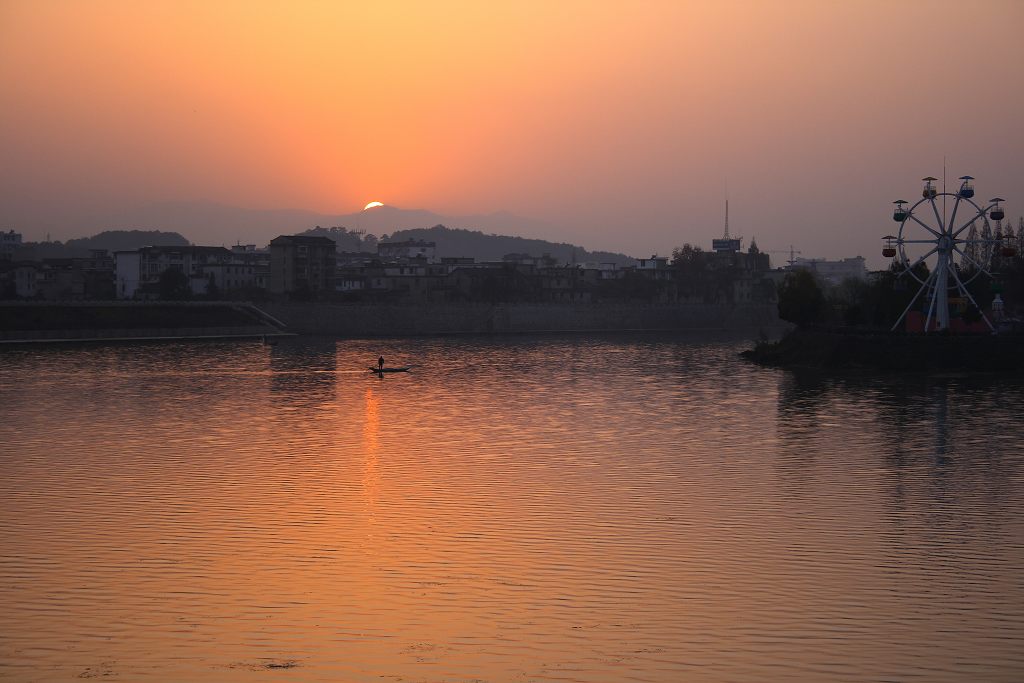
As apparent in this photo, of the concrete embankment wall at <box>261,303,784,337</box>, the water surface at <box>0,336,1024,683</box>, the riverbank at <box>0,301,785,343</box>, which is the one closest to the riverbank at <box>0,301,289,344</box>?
the riverbank at <box>0,301,785,343</box>

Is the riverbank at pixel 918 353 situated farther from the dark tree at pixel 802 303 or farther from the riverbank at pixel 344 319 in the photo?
the riverbank at pixel 344 319

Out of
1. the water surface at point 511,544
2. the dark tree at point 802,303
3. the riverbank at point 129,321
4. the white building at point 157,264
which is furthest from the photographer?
the white building at point 157,264

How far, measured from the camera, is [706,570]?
1841 centimetres

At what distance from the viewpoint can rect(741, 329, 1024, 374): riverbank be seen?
61781mm

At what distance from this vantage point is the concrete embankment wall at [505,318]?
114688 millimetres

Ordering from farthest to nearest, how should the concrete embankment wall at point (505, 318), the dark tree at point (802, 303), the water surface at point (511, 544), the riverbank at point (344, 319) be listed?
the concrete embankment wall at point (505, 318)
the riverbank at point (344, 319)
the dark tree at point (802, 303)
the water surface at point (511, 544)

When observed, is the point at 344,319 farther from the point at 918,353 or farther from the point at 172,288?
the point at 918,353

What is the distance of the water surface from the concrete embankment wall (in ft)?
229

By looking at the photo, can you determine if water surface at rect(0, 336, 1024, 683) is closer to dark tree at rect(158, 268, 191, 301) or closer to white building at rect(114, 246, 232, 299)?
dark tree at rect(158, 268, 191, 301)

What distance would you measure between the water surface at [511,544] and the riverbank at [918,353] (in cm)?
1889

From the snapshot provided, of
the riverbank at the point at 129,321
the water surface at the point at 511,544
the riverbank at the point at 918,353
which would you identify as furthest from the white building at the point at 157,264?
the water surface at the point at 511,544

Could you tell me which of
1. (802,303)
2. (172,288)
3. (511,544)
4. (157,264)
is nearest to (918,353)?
(802,303)

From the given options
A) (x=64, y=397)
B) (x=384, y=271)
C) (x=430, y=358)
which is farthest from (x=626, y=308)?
(x=64, y=397)

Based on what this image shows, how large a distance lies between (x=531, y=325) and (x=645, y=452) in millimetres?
96098
